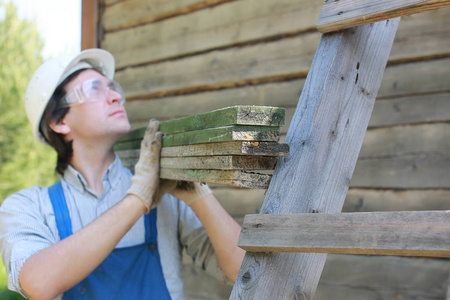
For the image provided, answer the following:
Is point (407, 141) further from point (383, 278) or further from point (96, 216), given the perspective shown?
point (96, 216)

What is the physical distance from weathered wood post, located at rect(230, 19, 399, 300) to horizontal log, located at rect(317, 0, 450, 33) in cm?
5

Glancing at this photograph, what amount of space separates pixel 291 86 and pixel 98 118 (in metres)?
1.26

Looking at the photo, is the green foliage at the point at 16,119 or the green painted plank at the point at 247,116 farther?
the green foliage at the point at 16,119

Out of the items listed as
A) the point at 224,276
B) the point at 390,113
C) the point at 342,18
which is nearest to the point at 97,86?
the point at 224,276

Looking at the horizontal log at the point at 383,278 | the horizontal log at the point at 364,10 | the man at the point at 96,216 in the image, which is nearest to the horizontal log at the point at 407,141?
the horizontal log at the point at 383,278

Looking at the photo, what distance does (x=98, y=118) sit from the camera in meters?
2.06

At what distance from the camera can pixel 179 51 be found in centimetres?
339

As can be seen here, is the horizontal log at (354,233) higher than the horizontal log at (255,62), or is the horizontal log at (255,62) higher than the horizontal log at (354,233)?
the horizontal log at (255,62)

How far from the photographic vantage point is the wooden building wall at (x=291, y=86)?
2.22 m

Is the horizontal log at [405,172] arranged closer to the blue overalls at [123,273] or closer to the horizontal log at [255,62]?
the horizontal log at [255,62]

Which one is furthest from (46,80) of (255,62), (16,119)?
(16,119)

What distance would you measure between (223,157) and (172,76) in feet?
7.62

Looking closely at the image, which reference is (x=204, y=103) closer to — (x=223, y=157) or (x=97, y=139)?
(x=97, y=139)

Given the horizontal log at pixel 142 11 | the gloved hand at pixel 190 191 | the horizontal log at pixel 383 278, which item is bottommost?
the gloved hand at pixel 190 191
